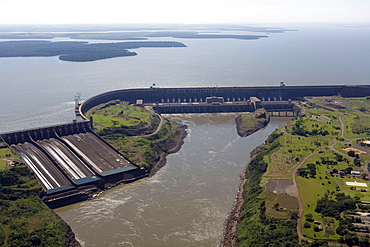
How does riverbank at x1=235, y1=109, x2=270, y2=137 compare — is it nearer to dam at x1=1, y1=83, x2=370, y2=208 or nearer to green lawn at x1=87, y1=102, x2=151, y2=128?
dam at x1=1, y1=83, x2=370, y2=208

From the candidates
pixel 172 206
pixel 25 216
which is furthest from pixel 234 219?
pixel 25 216

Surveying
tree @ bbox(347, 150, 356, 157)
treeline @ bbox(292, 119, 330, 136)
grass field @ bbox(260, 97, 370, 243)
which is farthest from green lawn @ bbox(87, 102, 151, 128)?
tree @ bbox(347, 150, 356, 157)

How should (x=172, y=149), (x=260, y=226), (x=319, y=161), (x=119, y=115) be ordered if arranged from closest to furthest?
(x=260, y=226)
(x=319, y=161)
(x=172, y=149)
(x=119, y=115)

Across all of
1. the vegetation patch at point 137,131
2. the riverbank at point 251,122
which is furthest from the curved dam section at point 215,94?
the vegetation patch at point 137,131

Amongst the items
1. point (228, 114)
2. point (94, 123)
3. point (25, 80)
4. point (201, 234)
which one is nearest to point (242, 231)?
point (201, 234)

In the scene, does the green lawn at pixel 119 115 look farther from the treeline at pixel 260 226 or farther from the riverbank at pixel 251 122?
the treeline at pixel 260 226

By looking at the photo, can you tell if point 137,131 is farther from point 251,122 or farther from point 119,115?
point 251,122

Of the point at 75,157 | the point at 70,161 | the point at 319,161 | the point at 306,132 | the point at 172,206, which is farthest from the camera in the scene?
the point at 306,132
